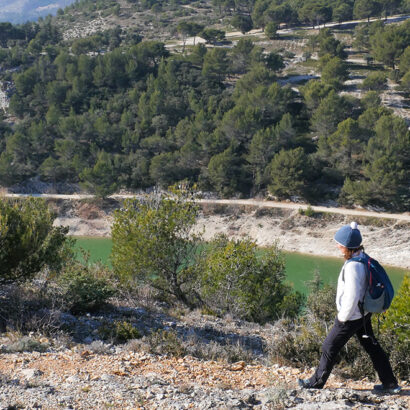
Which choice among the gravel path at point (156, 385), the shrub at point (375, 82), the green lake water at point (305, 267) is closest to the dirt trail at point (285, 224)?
the green lake water at point (305, 267)

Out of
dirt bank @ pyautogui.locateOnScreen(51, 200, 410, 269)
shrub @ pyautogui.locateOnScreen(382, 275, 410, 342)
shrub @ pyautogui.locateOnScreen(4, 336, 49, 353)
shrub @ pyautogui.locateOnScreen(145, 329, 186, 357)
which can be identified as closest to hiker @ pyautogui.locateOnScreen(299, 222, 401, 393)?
shrub @ pyautogui.locateOnScreen(382, 275, 410, 342)

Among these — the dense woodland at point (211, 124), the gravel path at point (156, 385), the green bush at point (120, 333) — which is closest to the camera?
the gravel path at point (156, 385)

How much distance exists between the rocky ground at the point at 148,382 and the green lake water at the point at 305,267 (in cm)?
2191

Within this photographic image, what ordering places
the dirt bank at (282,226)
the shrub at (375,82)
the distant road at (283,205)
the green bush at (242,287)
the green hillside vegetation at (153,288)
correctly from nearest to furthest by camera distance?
1. the green hillside vegetation at (153,288)
2. the green bush at (242,287)
3. the dirt bank at (282,226)
4. the distant road at (283,205)
5. the shrub at (375,82)

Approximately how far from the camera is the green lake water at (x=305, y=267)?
30.5 meters

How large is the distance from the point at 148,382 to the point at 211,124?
1799 inches

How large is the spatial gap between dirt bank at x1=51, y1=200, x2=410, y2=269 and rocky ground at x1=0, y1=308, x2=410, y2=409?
26.7 meters

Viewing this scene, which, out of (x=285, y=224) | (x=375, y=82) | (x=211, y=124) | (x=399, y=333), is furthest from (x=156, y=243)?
(x=375, y=82)

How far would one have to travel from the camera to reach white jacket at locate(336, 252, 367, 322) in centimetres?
502

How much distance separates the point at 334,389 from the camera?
5.50m

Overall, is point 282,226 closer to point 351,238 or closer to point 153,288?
point 153,288

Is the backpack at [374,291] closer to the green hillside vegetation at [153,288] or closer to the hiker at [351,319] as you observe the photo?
the hiker at [351,319]

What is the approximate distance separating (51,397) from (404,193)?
130 ft

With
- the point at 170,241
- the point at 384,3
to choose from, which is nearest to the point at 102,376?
the point at 170,241
